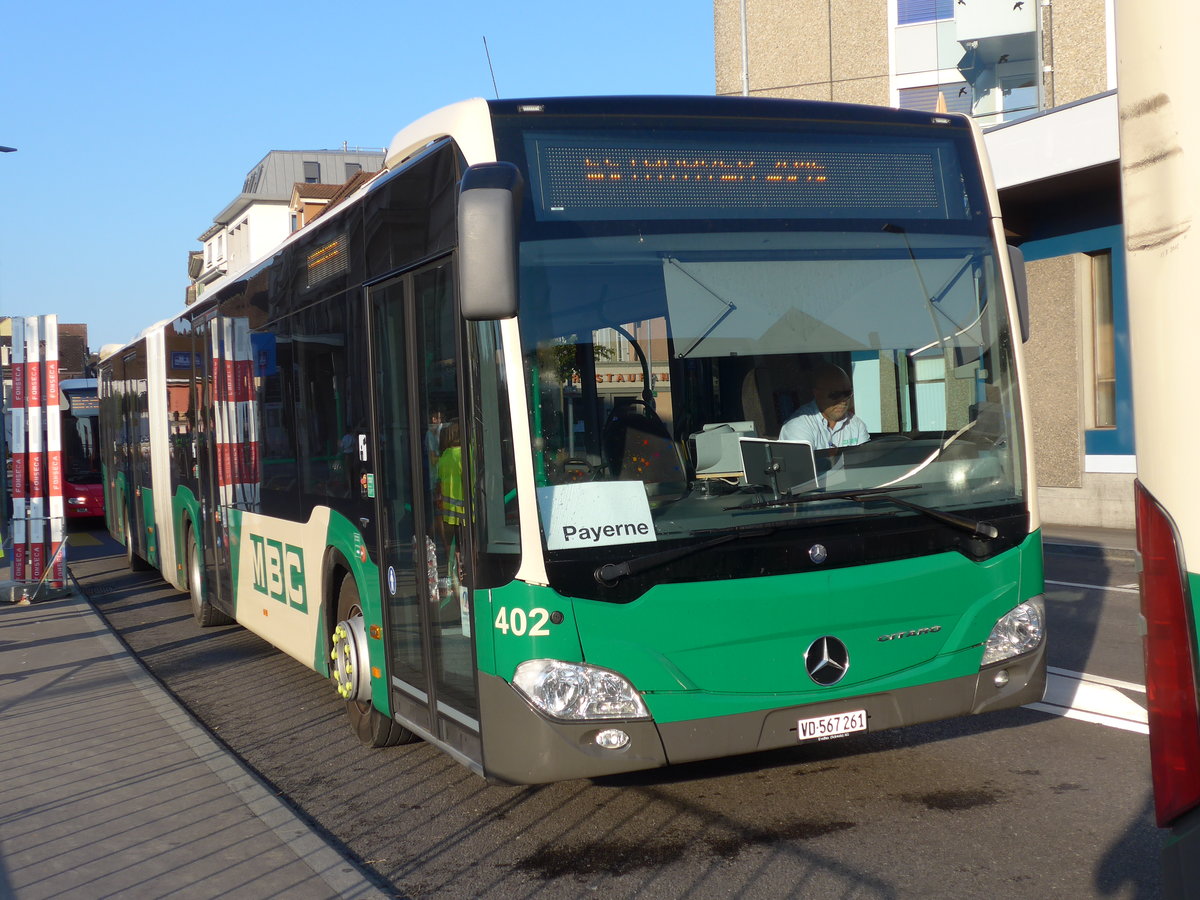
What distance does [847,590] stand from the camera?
519cm

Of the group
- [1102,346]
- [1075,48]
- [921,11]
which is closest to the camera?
[1102,346]

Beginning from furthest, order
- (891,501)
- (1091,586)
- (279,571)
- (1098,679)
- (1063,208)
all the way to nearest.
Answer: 1. (1063,208)
2. (1091,586)
3. (279,571)
4. (1098,679)
5. (891,501)

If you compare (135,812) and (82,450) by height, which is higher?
(82,450)

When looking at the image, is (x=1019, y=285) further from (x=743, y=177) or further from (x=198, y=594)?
(x=198, y=594)

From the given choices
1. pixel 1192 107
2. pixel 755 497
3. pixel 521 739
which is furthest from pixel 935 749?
pixel 1192 107

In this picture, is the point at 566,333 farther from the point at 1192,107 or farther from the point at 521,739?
the point at 1192,107

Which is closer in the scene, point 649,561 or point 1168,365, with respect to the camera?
point 1168,365

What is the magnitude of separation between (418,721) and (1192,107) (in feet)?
15.0

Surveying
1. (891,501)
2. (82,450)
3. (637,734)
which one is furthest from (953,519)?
(82,450)

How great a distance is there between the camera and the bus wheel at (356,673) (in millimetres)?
7006

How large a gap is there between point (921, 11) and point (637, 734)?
2554cm

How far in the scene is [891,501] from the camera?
17.5 ft

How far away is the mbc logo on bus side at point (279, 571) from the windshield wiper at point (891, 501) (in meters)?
3.98

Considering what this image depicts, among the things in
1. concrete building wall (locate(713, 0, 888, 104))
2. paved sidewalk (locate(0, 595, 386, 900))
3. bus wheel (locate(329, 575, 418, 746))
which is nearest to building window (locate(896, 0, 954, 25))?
concrete building wall (locate(713, 0, 888, 104))
